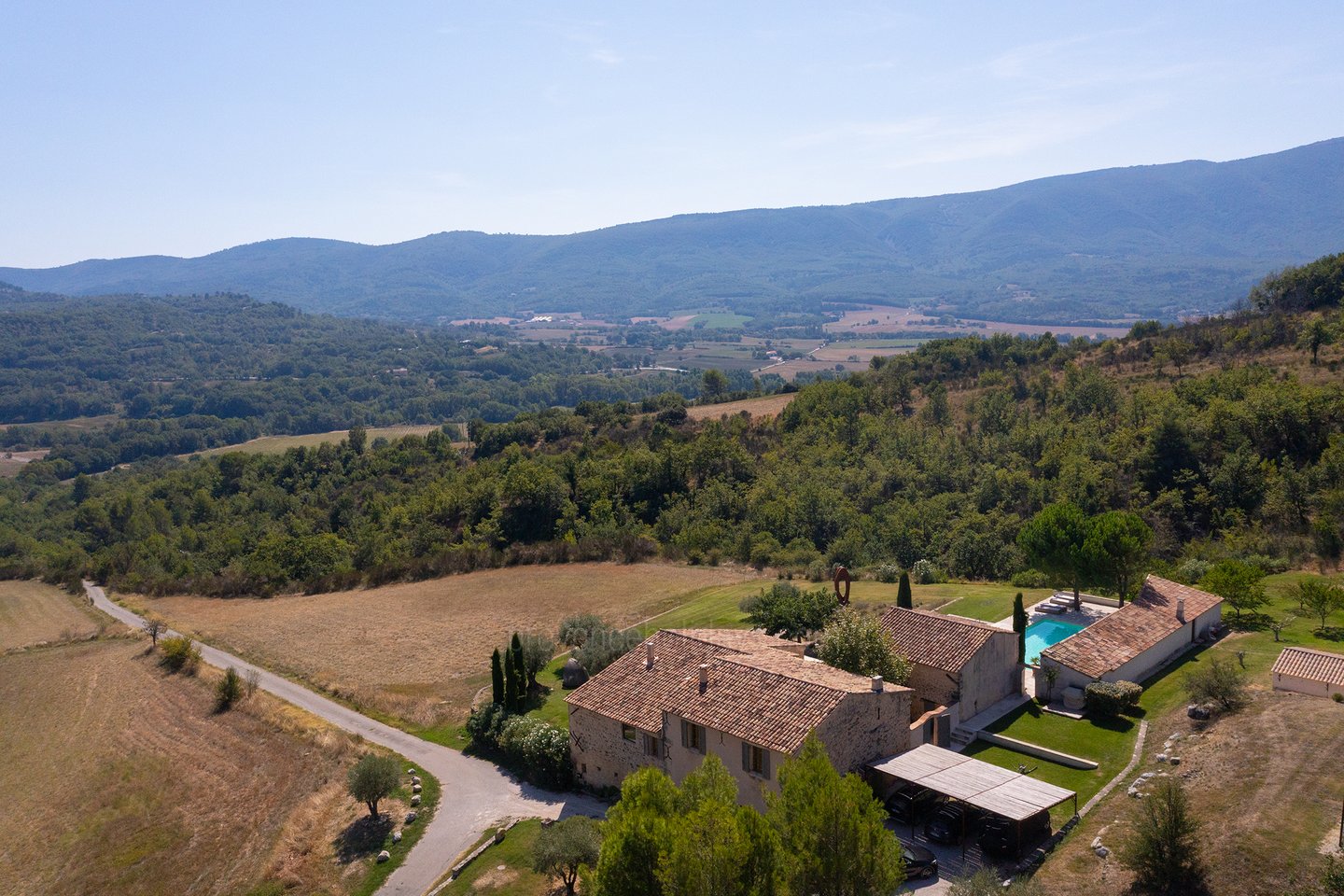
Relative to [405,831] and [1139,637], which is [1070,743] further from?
[405,831]

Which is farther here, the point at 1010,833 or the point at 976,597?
the point at 976,597

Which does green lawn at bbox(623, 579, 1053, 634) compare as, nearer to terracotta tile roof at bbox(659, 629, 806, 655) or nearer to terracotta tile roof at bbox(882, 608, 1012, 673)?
terracotta tile roof at bbox(659, 629, 806, 655)

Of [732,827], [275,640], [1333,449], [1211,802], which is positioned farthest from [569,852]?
[1333,449]

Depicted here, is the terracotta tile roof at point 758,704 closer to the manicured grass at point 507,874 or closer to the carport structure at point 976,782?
the carport structure at point 976,782

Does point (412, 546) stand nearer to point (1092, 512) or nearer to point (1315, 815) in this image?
point (1092, 512)

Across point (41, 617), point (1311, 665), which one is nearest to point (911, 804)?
point (1311, 665)

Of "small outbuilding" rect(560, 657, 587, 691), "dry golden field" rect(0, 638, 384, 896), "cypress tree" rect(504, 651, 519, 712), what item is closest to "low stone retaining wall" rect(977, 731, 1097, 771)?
"small outbuilding" rect(560, 657, 587, 691)

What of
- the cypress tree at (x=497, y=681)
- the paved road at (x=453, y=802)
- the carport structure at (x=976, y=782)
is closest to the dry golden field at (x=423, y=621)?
the paved road at (x=453, y=802)
